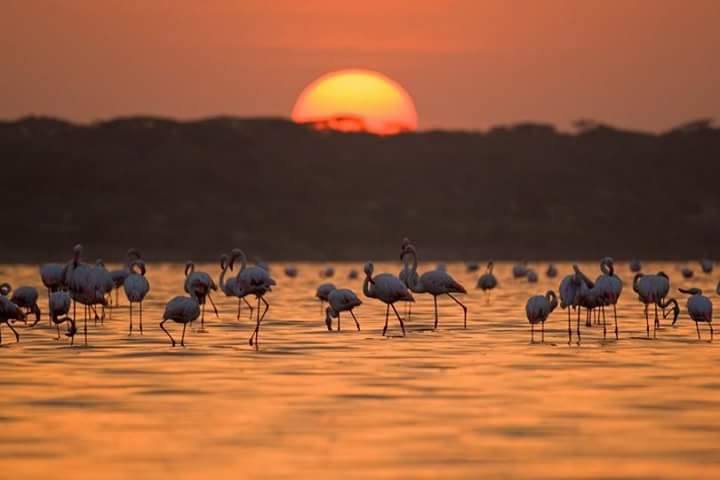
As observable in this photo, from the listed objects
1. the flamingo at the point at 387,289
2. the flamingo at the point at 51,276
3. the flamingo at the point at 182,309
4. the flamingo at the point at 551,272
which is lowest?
the flamingo at the point at 182,309

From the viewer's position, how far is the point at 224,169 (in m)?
173

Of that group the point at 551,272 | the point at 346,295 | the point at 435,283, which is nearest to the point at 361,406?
the point at 346,295

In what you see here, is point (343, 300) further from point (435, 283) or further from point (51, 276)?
point (51, 276)

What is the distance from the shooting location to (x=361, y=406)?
1784cm

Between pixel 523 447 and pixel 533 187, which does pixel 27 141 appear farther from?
pixel 523 447

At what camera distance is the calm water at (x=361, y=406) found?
13.9 meters

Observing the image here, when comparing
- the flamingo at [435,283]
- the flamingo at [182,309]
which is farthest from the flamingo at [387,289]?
the flamingo at [182,309]

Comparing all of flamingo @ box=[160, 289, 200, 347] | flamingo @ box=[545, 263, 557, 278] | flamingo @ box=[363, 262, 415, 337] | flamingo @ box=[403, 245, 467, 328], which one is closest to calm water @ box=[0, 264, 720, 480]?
flamingo @ box=[160, 289, 200, 347]

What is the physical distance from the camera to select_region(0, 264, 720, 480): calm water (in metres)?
13.9

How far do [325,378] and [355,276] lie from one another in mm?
43987

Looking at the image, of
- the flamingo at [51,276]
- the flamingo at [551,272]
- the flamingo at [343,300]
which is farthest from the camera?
the flamingo at [551,272]

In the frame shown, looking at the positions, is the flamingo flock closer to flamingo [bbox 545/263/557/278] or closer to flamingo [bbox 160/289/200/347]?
flamingo [bbox 160/289/200/347]

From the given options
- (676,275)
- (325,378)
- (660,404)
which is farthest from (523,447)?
(676,275)

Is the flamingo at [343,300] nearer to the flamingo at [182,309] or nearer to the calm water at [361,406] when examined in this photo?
the calm water at [361,406]
